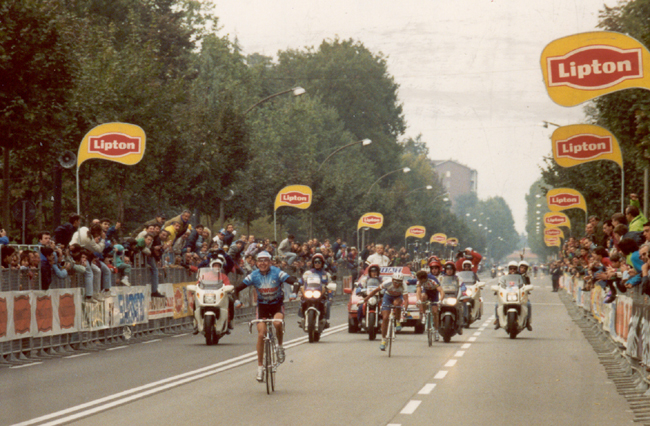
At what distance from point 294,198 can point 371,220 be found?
51.3 ft

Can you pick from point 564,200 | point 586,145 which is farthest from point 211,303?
point 564,200

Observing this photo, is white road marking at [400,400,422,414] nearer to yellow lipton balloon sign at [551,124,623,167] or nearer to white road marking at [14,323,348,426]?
white road marking at [14,323,348,426]

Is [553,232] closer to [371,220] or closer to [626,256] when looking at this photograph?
[371,220]

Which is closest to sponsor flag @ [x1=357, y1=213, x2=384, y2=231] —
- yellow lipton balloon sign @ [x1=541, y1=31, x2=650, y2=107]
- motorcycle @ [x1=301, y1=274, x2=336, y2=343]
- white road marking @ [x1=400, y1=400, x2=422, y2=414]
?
motorcycle @ [x1=301, y1=274, x2=336, y2=343]

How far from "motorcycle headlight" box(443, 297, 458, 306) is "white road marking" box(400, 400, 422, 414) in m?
11.1

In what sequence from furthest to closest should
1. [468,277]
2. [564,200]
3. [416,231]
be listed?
[416,231] → [564,200] → [468,277]

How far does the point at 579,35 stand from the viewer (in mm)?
14234

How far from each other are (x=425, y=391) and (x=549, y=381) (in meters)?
2.30

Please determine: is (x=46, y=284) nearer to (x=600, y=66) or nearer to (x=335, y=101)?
(x=600, y=66)

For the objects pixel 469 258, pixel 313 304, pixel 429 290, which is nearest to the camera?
pixel 313 304

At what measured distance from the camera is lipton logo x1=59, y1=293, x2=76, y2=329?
19.1 metres

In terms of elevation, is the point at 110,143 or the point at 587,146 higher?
the point at 110,143

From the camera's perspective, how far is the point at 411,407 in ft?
38.1

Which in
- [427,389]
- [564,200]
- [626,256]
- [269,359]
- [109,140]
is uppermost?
[109,140]
